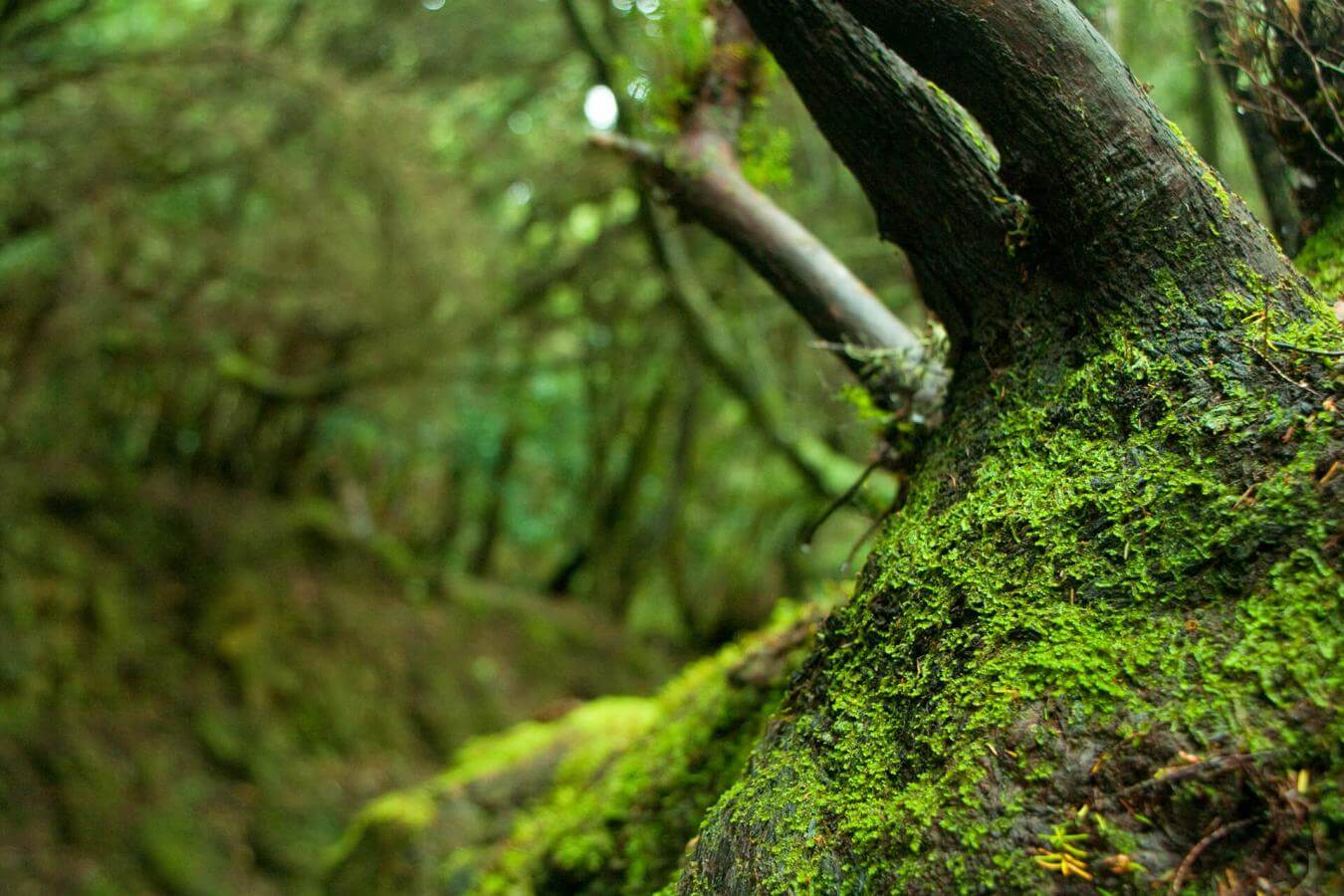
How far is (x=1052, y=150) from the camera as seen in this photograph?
1.83 meters

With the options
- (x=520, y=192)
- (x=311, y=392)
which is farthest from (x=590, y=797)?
(x=520, y=192)

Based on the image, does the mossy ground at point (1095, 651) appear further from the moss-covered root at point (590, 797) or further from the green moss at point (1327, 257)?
the moss-covered root at point (590, 797)

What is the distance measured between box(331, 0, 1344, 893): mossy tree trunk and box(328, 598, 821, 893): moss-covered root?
0.83 m

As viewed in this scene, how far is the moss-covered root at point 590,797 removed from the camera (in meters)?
2.90

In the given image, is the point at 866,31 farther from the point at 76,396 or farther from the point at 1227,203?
the point at 76,396

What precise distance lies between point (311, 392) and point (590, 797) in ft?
20.5

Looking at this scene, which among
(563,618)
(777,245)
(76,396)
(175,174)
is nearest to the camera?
(777,245)

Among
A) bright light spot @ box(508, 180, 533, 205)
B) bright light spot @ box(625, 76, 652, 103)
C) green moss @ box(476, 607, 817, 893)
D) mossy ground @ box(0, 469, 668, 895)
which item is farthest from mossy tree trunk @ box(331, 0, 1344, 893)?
bright light spot @ box(508, 180, 533, 205)

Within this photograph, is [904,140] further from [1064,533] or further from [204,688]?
[204,688]

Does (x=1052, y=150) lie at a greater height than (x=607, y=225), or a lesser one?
greater

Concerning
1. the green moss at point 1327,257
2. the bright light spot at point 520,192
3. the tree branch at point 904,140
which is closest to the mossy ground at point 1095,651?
the tree branch at point 904,140

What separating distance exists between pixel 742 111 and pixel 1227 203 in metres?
1.98

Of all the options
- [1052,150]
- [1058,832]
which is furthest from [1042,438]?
[1058,832]

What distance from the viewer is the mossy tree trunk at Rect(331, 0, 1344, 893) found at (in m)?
1.40
